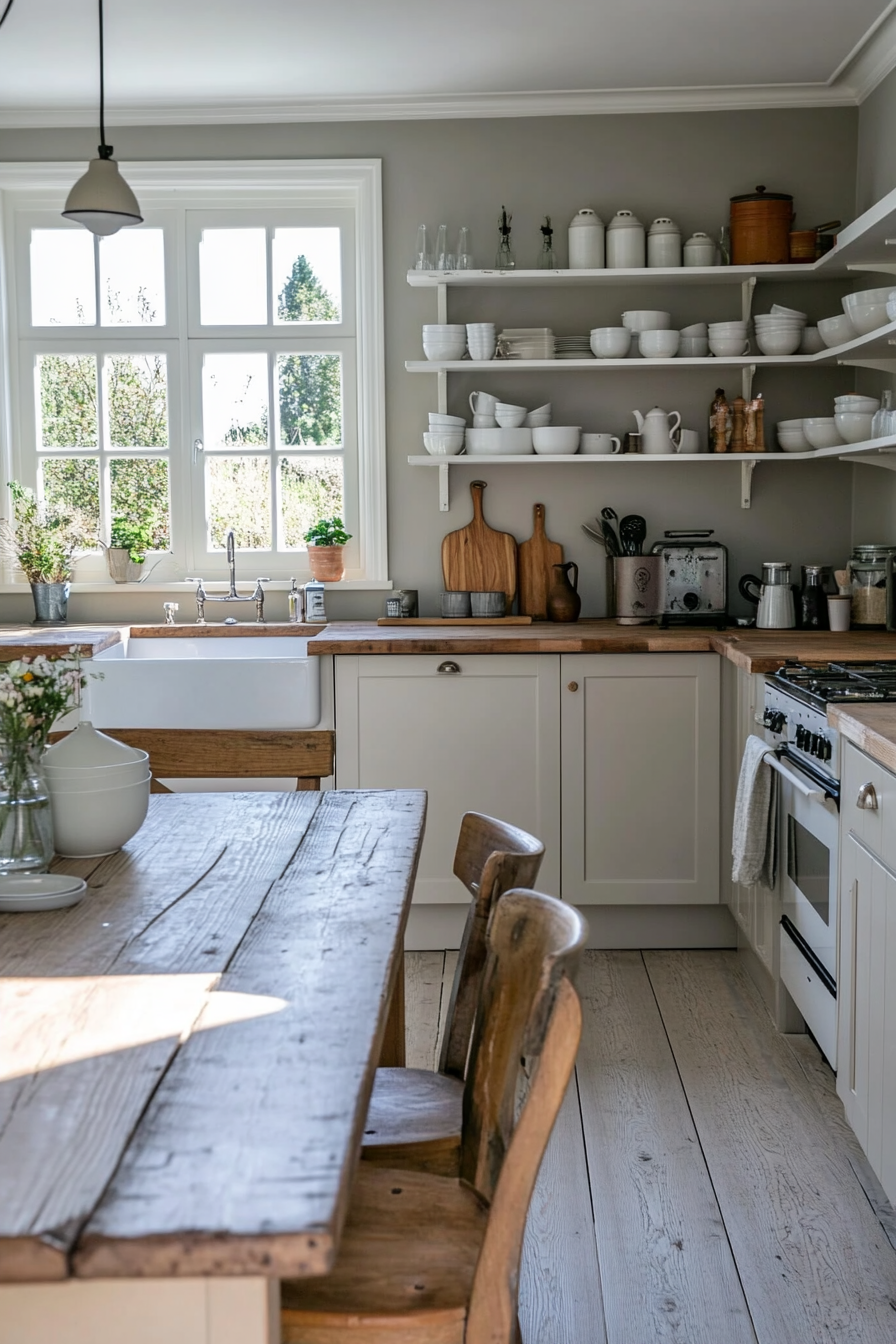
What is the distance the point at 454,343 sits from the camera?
157 inches

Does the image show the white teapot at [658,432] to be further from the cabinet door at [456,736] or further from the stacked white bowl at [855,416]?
the cabinet door at [456,736]

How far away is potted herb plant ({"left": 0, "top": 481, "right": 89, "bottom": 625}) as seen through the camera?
417cm

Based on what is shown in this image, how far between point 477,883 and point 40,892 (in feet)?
1.98

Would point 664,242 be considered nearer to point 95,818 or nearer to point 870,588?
point 870,588

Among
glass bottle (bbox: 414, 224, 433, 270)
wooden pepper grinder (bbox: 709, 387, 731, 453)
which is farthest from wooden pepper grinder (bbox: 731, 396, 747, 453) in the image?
glass bottle (bbox: 414, 224, 433, 270)

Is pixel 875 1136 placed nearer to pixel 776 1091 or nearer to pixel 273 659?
pixel 776 1091

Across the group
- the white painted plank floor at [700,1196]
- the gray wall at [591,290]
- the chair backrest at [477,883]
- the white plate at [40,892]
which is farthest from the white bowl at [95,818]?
the gray wall at [591,290]

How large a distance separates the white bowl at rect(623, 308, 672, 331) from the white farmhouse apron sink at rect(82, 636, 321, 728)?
149 centimetres

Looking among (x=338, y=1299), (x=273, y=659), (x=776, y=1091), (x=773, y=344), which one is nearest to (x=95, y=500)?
(x=273, y=659)

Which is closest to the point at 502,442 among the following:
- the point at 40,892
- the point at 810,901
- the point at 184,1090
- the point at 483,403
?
the point at 483,403

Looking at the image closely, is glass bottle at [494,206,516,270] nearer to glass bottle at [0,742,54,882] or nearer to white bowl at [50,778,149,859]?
white bowl at [50,778,149,859]

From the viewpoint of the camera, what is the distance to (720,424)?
400 centimetres

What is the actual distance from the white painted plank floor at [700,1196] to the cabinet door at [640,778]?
0.45 meters

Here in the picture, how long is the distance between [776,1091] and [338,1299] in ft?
5.76
